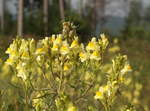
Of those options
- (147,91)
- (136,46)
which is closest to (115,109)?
(147,91)

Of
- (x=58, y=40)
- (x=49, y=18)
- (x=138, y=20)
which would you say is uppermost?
(x=138, y=20)

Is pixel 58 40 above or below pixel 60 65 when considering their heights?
above

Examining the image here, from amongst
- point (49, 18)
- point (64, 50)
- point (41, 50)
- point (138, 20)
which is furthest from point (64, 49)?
point (138, 20)

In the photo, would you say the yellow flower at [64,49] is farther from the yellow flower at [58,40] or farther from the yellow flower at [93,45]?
the yellow flower at [93,45]

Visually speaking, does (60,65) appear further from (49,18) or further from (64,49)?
(49,18)

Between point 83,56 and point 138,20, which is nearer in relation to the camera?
point 83,56

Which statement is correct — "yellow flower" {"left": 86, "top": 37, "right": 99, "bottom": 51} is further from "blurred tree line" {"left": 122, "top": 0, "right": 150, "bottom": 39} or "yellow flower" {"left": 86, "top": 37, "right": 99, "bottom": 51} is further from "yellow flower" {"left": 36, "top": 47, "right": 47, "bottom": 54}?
"blurred tree line" {"left": 122, "top": 0, "right": 150, "bottom": 39}

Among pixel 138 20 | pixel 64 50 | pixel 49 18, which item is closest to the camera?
pixel 64 50

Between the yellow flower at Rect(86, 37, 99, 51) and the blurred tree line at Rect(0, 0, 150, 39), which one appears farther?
the blurred tree line at Rect(0, 0, 150, 39)

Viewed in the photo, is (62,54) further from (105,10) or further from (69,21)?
(105,10)

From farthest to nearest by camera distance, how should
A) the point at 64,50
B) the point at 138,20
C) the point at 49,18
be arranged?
the point at 138,20 → the point at 49,18 → the point at 64,50

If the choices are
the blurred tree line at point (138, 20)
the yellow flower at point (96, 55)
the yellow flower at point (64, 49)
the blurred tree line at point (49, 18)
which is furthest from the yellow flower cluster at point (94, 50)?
the blurred tree line at point (138, 20)

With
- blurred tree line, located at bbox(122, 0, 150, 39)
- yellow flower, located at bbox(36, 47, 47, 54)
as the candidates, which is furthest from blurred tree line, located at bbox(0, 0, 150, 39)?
yellow flower, located at bbox(36, 47, 47, 54)

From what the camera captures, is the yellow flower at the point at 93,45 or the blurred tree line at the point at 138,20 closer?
the yellow flower at the point at 93,45
